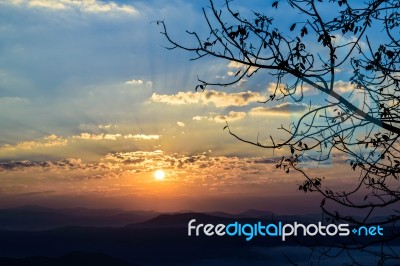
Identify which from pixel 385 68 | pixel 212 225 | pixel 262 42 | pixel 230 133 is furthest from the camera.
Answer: pixel 212 225

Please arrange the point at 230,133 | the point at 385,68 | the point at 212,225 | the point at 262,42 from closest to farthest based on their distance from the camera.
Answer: the point at 230,133 → the point at 262,42 → the point at 385,68 → the point at 212,225

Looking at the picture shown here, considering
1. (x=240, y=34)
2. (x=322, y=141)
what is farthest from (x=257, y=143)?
(x=240, y=34)

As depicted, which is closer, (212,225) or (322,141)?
(322,141)

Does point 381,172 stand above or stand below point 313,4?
below

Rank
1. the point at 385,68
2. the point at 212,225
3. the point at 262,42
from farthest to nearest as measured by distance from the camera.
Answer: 1. the point at 212,225
2. the point at 385,68
3. the point at 262,42

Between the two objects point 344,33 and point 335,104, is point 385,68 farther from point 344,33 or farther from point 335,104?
point 335,104

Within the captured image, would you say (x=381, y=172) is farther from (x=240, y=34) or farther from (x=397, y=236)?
(x=240, y=34)

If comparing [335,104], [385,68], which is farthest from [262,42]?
[385,68]

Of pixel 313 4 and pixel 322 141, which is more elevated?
pixel 313 4

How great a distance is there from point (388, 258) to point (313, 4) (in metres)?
3.83

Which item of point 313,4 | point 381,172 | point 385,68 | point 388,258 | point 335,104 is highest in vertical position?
point 313,4

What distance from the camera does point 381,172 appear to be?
8.56 metres

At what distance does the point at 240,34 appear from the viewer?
8250mm

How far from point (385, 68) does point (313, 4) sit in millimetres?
1739
